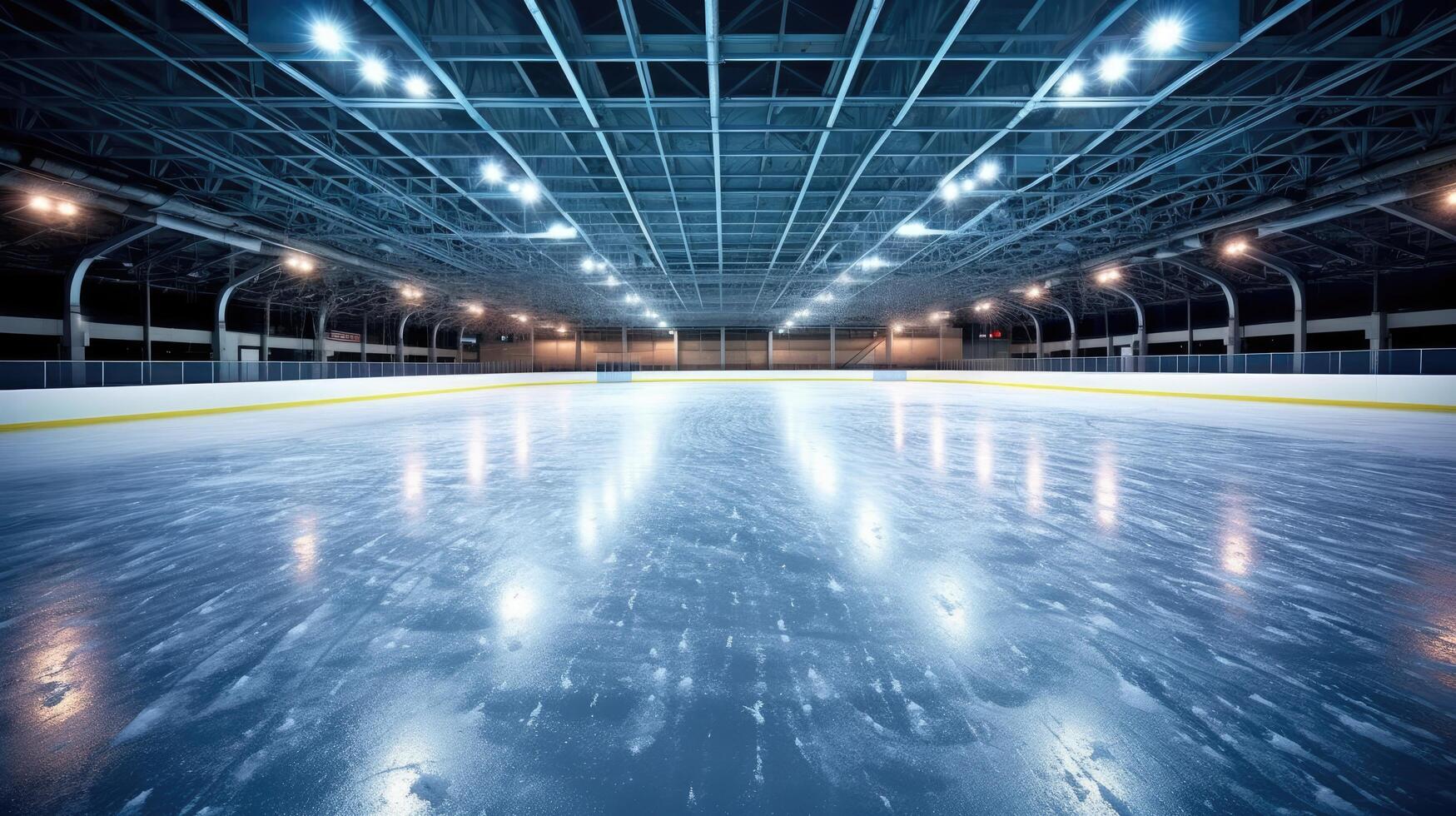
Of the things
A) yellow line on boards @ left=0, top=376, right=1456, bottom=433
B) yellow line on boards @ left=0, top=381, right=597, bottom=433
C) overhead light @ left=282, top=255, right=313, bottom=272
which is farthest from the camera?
overhead light @ left=282, top=255, right=313, bottom=272

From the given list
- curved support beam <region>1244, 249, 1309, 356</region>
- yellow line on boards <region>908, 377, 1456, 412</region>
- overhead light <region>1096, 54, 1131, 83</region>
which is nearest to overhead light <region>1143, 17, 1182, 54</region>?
overhead light <region>1096, 54, 1131, 83</region>

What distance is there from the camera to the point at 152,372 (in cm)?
1440

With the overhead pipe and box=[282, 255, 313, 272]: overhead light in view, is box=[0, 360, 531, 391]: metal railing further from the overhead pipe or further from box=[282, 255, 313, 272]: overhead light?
box=[282, 255, 313, 272]: overhead light

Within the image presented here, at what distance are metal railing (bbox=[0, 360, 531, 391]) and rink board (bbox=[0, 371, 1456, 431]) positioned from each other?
0.80ft

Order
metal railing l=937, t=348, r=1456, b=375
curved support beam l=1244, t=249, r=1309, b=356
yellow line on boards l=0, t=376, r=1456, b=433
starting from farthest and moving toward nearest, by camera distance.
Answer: curved support beam l=1244, t=249, r=1309, b=356, metal railing l=937, t=348, r=1456, b=375, yellow line on boards l=0, t=376, r=1456, b=433

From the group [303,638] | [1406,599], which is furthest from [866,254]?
[303,638]

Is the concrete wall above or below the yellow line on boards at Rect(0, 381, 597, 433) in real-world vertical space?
above

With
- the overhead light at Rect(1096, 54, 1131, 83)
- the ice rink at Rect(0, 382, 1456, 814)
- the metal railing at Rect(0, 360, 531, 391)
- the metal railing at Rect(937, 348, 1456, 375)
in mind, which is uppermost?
the overhead light at Rect(1096, 54, 1131, 83)

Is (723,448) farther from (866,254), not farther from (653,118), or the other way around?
(866,254)

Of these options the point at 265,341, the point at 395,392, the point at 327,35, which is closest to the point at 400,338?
the point at 265,341

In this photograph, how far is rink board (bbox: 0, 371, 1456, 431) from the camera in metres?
12.1

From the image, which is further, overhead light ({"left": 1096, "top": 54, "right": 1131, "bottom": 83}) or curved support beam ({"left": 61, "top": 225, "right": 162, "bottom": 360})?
curved support beam ({"left": 61, "top": 225, "right": 162, "bottom": 360})

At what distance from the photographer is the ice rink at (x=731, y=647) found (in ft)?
5.51

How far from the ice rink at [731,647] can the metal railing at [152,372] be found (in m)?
9.80
